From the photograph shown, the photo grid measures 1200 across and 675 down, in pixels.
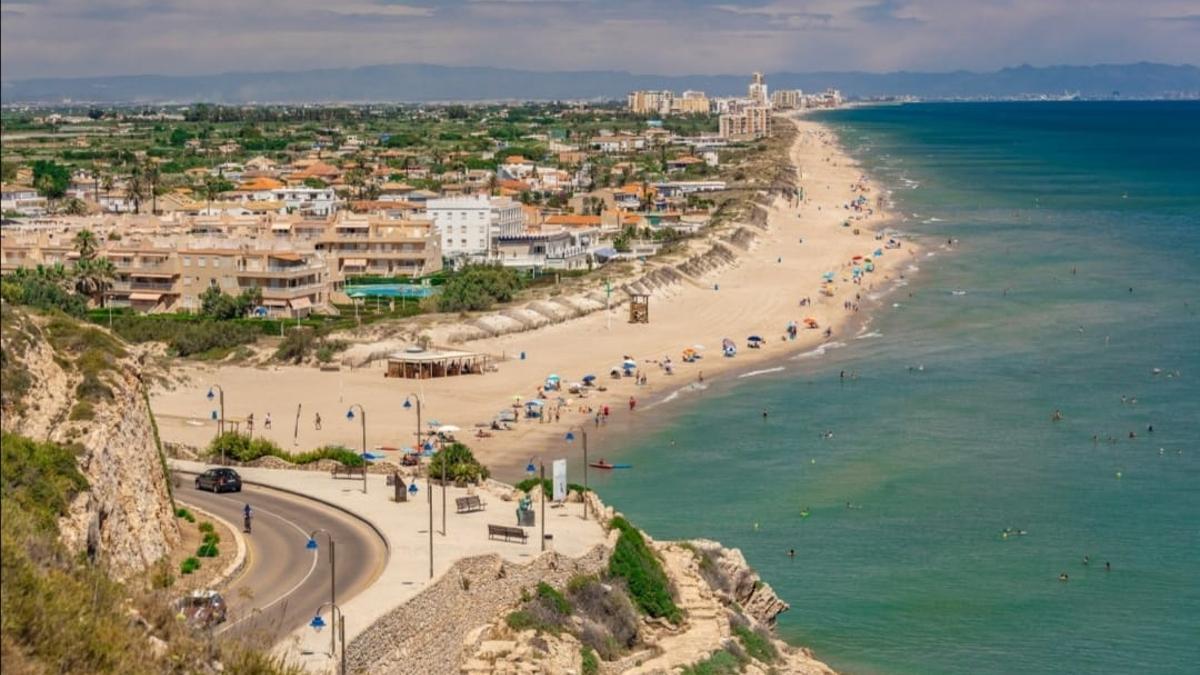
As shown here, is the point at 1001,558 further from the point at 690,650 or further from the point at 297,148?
the point at 297,148

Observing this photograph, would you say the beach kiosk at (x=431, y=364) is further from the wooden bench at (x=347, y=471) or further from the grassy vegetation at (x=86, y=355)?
the grassy vegetation at (x=86, y=355)

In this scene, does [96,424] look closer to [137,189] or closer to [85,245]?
[85,245]

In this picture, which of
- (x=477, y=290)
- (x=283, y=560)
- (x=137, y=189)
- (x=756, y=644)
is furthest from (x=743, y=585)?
(x=137, y=189)

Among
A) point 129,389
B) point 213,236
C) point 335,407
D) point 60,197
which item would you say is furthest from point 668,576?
point 60,197

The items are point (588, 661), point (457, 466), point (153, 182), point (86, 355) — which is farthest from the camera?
point (153, 182)

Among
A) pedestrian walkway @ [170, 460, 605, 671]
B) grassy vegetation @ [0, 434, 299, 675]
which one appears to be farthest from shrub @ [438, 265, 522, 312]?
grassy vegetation @ [0, 434, 299, 675]
